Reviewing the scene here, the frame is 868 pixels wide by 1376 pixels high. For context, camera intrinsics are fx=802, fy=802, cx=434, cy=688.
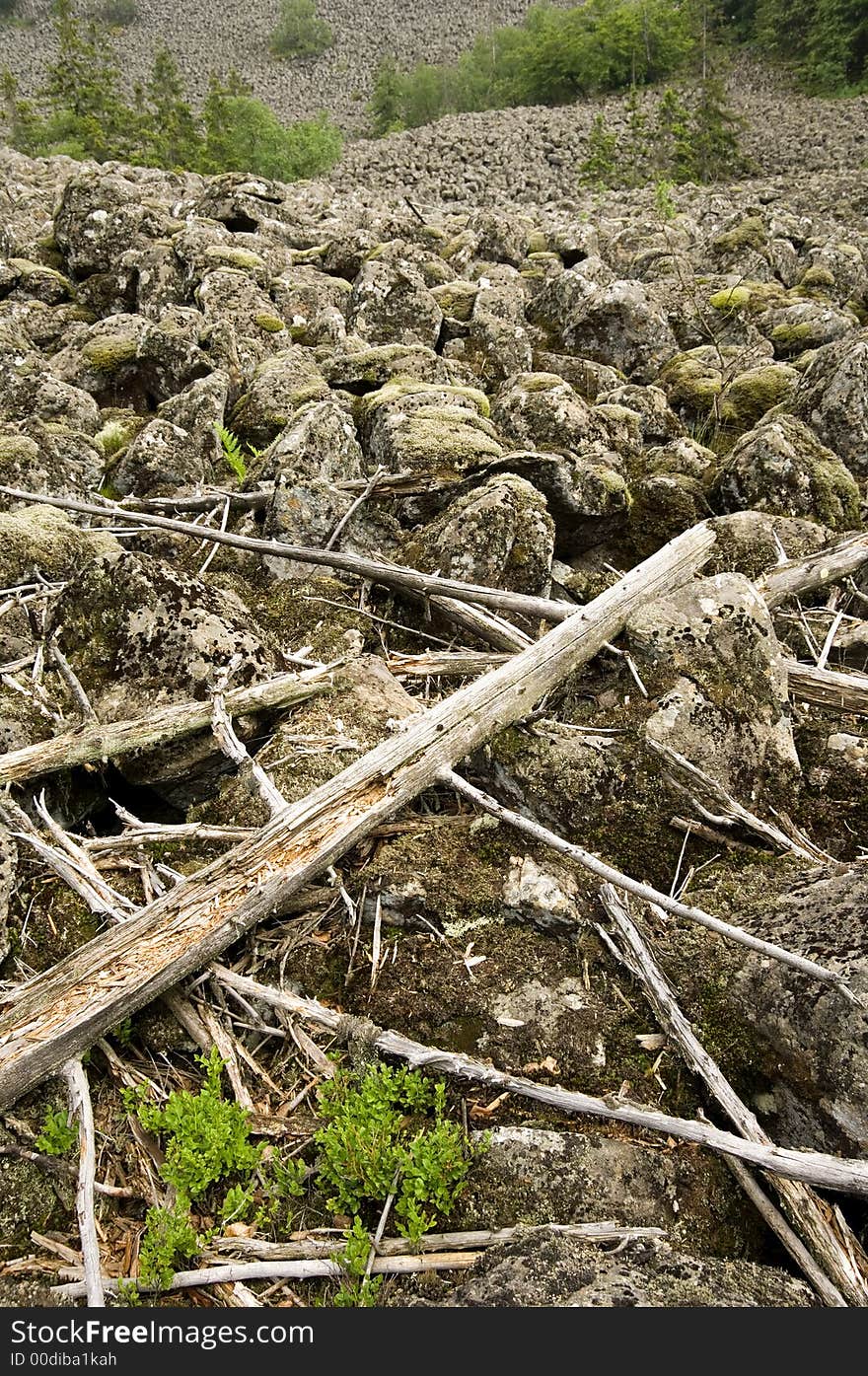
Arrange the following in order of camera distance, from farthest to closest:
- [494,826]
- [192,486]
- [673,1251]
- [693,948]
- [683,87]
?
[683,87]
[192,486]
[494,826]
[693,948]
[673,1251]

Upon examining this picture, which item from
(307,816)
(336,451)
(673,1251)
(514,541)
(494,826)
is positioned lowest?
(673,1251)

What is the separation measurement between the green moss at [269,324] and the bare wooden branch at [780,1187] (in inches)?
435

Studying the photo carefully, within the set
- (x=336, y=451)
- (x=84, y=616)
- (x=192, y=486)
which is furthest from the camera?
(x=192, y=486)

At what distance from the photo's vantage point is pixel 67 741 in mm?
4535

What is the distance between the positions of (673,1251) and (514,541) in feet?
15.8

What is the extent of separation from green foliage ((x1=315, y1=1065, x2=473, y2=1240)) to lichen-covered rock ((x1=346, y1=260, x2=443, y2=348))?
446 inches

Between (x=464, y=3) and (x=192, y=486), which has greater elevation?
(x=464, y=3)

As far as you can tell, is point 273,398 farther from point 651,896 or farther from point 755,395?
point 651,896

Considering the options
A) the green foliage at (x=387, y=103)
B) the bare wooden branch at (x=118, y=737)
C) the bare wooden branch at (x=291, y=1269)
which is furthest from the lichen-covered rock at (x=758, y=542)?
the green foliage at (x=387, y=103)

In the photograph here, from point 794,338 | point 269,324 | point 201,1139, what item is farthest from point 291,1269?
point 794,338

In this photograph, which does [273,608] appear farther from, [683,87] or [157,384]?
[683,87]

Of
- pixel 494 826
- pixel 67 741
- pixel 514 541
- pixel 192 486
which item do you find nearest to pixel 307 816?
pixel 494 826

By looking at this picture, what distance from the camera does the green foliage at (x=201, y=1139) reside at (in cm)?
319

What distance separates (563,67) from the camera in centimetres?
5738
